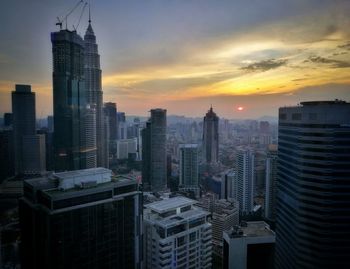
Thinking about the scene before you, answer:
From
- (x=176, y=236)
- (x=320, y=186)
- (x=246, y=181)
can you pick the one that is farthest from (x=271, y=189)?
(x=320, y=186)

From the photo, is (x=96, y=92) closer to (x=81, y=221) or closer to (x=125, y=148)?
(x=125, y=148)

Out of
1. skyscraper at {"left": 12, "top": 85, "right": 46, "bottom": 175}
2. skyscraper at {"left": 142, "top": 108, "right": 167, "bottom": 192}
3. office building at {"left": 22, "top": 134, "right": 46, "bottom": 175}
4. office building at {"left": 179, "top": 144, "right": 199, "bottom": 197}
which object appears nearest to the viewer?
skyscraper at {"left": 12, "top": 85, "right": 46, "bottom": 175}

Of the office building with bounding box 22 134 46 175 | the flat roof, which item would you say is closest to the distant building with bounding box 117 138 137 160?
the office building with bounding box 22 134 46 175

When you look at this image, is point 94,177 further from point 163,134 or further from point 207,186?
point 207,186

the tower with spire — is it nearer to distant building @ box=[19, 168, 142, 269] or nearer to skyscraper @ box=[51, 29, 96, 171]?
skyscraper @ box=[51, 29, 96, 171]

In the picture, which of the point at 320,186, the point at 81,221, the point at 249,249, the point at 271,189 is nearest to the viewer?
the point at 81,221

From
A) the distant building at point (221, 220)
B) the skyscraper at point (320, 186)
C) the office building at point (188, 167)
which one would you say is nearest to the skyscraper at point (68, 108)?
the office building at point (188, 167)

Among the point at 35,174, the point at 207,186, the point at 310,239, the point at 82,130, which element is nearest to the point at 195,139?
the point at 207,186
